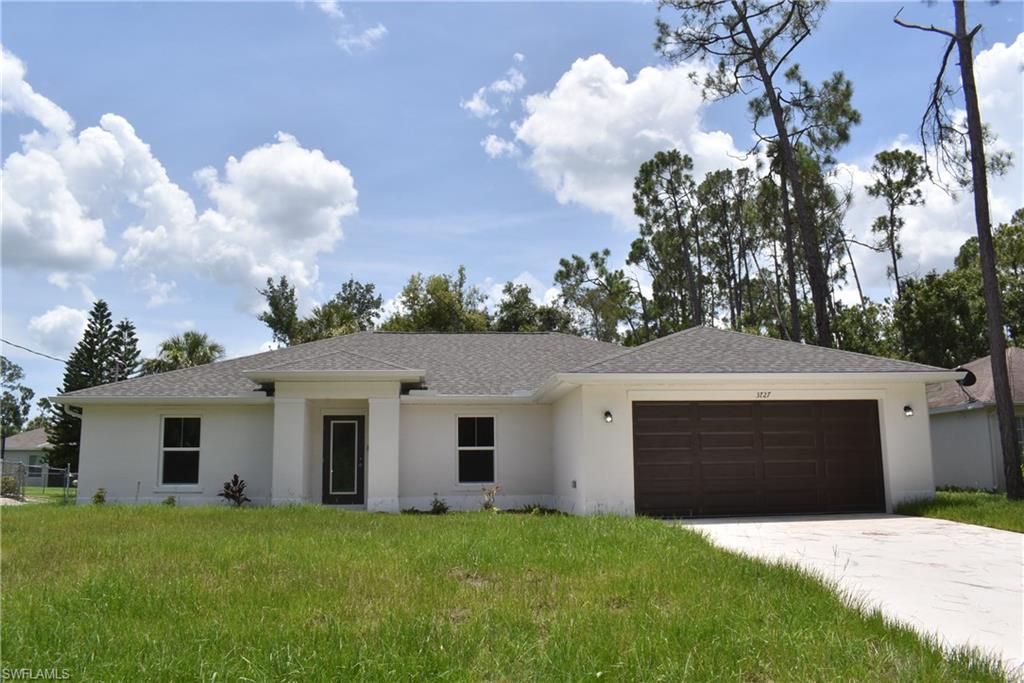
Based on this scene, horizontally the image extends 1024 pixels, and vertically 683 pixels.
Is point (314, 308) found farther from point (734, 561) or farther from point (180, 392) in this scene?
point (734, 561)

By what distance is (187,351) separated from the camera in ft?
119

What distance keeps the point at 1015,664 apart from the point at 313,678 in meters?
4.55

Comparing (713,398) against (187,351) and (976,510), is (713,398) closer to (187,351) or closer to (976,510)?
(976,510)

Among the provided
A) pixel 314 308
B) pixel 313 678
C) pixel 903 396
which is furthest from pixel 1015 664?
pixel 314 308

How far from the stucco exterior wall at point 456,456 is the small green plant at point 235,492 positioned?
3.49 metres

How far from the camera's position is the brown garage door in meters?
14.0

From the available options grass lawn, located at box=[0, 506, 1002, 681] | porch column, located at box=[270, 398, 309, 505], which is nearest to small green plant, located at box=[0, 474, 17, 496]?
porch column, located at box=[270, 398, 309, 505]

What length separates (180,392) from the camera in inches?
659

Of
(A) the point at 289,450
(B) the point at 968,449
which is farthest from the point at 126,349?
(B) the point at 968,449

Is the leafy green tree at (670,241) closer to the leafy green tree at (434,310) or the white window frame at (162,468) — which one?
the leafy green tree at (434,310)

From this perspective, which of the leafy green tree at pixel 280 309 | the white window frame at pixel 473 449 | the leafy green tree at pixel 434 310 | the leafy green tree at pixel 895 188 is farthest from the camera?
the leafy green tree at pixel 280 309

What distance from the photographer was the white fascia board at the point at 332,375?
1501 cm

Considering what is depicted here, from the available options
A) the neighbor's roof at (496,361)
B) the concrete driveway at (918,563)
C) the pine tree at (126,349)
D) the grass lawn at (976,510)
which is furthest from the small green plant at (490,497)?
the pine tree at (126,349)

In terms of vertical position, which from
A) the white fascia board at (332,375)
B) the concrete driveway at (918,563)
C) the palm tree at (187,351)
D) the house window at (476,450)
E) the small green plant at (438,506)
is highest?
the palm tree at (187,351)
